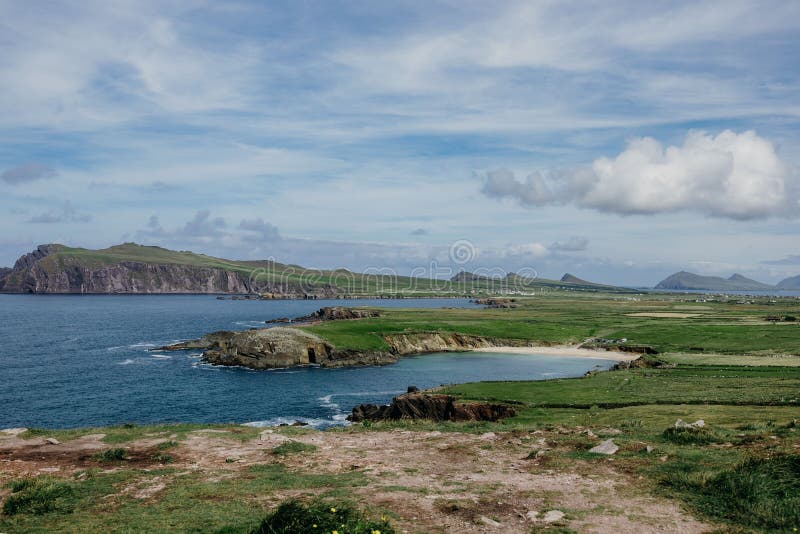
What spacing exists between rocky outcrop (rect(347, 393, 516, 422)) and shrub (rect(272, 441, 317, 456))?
2333 cm

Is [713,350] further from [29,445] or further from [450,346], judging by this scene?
[29,445]

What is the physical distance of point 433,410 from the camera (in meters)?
51.1

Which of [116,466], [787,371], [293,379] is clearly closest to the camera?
[116,466]

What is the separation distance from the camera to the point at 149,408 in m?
62.1

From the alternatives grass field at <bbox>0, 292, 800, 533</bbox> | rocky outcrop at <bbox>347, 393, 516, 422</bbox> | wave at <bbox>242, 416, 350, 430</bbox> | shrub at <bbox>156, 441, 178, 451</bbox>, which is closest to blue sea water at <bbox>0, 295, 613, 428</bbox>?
wave at <bbox>242, 416, 350, 430</bbox>

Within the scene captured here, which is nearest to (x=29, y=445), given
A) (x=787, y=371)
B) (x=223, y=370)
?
(x=223, y=370)

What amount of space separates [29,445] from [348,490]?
1997 centimetres

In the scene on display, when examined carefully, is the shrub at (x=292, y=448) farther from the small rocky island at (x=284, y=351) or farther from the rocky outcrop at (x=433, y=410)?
the small rocky island at (x=284, y=351)

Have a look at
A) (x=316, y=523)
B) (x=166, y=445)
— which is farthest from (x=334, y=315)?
(x=316, y=523)

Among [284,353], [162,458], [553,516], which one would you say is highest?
[553,516]

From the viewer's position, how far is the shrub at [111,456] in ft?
79.9

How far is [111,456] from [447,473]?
652 inches

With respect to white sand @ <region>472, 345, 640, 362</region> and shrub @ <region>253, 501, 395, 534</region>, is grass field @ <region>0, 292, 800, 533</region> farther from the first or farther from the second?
white sand @ <region>472, 345, 640, 362</region>

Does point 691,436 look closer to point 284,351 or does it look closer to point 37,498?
point 37,498
